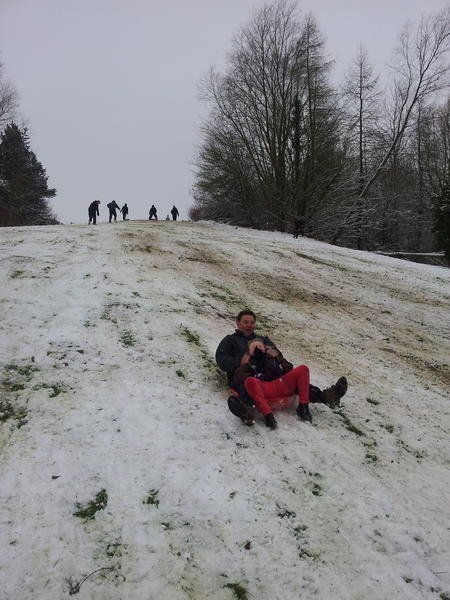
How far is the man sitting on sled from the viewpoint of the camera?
14.9 ft

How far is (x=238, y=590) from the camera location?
2.78 m

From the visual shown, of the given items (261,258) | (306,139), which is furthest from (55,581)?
(306,139)

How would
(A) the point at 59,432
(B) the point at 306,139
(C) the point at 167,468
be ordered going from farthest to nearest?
1. (B) the point at 306,139
2. (A) the point at 59,432
3. (C) the point at 167,468

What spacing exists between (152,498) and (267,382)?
6.32ft

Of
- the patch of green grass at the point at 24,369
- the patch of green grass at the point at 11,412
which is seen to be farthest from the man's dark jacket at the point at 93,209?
the patch of green grass at the point at 11,412

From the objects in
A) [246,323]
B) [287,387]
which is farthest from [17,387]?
[287,387]

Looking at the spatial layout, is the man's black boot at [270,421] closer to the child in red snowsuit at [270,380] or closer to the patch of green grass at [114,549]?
the child in red snowsuit at [270,380]

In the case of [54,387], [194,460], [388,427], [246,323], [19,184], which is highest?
[19,184]

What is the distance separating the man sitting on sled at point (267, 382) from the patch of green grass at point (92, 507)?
160 cm

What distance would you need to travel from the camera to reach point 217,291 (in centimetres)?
880

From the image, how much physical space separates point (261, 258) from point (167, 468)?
9243mm

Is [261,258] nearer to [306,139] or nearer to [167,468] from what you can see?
[167,468]

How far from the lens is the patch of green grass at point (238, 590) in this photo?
2746mm

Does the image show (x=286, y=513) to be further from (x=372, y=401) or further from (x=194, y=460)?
(x=372, y=401)
